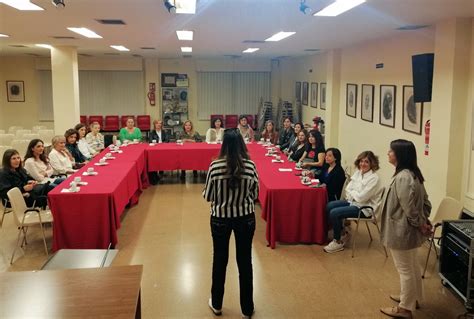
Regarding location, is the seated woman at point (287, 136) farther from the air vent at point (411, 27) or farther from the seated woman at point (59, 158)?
the seated woman at point (59, 158)

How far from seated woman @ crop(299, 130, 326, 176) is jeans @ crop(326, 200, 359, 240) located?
1.59 m

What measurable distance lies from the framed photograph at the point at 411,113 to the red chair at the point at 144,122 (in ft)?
34.4

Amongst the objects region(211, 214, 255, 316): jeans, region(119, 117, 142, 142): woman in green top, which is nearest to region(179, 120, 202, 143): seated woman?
region(119, 117, 142, 142): woman in green top

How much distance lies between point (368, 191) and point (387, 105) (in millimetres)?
2885

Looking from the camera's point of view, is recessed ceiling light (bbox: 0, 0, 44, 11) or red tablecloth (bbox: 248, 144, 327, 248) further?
red tablecloth (bbox: 248, 144, 327, 248)

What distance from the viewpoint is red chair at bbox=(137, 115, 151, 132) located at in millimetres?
16141

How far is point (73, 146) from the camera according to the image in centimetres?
880

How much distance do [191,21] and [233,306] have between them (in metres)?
3.43

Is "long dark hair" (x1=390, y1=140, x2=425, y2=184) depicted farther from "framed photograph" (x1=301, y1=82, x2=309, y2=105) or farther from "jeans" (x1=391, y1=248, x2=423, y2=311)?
"framed photograph" (x1=301, y1=82, x2=309, y2=105)

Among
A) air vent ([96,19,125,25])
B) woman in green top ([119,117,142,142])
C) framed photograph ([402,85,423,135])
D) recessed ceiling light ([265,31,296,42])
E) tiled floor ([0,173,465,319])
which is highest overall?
recessed ceiling light ([265,31,296,42])

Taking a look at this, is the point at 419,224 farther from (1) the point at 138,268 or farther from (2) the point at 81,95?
(2) the point at 81,95

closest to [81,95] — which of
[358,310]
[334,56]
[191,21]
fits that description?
[334,56]

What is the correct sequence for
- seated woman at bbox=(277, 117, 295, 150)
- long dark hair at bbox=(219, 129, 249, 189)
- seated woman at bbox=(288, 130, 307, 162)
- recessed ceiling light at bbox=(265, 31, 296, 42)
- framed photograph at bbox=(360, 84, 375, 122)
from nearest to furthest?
long dark hair at bbox=(219, 129, 249, 189)
recessed ceiling light at bbox=(265, 31, 296, 42)
seated woman at bbox=(288, 130, 307, 162)
framed photograph at bbox=(360, 84, 375, 122)
seated woman at bbox=(277, 117, 295, 150)

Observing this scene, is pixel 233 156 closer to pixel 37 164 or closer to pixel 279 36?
pixel 37 164
